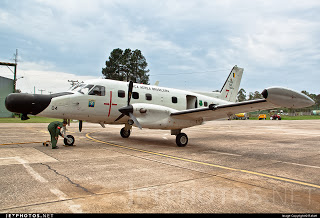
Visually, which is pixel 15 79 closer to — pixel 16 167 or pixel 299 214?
pixel 16 167

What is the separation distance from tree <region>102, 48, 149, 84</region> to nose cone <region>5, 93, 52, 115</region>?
57.3 m

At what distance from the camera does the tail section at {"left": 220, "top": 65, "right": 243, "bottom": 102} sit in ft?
58.6

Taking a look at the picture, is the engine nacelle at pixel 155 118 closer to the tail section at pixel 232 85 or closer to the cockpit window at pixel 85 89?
the cockpit window at pixel 85 89

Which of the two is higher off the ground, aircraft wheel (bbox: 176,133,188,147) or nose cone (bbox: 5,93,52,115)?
nose cone (bbox: 5,93,52,115)

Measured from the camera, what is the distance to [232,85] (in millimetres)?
18094

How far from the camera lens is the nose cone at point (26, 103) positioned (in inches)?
348

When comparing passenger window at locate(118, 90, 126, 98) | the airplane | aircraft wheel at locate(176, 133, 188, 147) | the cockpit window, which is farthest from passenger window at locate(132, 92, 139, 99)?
aircraft wheel at locate(176, 133, 188, 147)

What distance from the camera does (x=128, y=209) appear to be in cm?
348

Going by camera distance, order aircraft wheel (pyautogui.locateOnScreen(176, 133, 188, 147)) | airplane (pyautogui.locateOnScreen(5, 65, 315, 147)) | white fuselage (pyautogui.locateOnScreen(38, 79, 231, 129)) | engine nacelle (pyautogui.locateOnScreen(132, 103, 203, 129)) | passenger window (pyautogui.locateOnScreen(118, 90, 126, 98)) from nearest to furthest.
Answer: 1. airplane (pyautogui.locateOnScreen(5, 65, 315, 147))
2. white fuselage (pyautogui.locateOnScreen(38, 79, 231, 129))
3. engine nacelle (pyautogui.locateOnScreen(132, 103, 203, 129))
4. aircraft wheel (pyautogui.locateOnScreen(176, 133, 188, 147))
5. passenger window (pyautogui.locateOnScreen(118, 90, 126, 98))

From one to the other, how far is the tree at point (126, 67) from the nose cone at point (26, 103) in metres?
57.3

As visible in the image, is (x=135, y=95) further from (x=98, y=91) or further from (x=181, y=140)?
(x=181, y=140)

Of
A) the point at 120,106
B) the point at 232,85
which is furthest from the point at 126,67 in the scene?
the point at 120,106

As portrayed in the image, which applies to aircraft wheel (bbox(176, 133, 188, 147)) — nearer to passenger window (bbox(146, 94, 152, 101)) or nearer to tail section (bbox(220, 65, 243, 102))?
passenger window (bbox(146, 94, 152, 101))

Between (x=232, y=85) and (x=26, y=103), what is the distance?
14.8 metres
